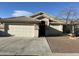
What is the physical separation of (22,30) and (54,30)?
720 cm

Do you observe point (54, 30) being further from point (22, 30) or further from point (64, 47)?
point (64, 47)

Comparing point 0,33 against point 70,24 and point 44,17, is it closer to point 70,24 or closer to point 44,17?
point 44,17

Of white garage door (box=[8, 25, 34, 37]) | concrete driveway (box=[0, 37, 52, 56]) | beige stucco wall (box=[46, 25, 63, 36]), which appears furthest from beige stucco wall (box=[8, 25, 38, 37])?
concrete driveway (box=[0, 37, 52, 56])

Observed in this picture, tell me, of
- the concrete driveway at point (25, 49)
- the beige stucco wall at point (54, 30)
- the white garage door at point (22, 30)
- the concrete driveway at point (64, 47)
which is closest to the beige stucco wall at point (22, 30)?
the white garage door at point (22, 30)

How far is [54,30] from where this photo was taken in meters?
31.1

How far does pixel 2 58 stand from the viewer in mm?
10406

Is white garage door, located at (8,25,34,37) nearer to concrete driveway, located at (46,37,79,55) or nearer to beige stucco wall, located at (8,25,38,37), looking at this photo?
beige stucco wall, located at (8,25,38,37)

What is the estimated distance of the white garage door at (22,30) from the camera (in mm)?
25891

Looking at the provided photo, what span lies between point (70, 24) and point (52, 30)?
5.78 m

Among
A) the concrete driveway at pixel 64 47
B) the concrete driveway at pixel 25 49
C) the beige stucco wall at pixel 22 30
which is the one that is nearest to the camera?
the concrete driveway at pixel 25 49

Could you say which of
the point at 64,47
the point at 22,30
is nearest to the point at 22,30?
the point at 22,30

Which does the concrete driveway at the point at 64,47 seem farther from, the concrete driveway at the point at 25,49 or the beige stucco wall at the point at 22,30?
the beige stucco wall at the point at 22,30

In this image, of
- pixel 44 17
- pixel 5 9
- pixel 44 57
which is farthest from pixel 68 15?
pixel 44 57

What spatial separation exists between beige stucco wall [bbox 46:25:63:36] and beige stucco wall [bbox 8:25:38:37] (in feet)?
18.0
